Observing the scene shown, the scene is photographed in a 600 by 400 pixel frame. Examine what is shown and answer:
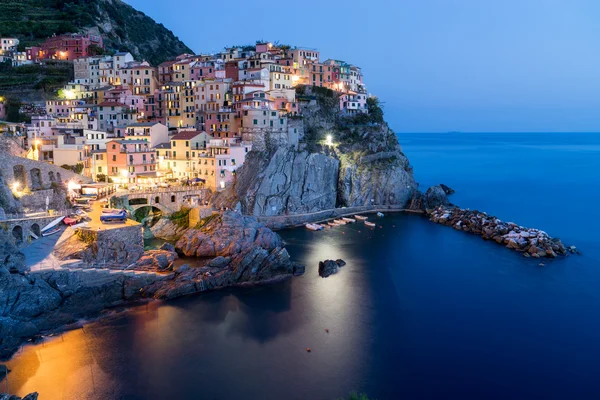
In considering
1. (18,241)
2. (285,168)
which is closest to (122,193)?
(18,241)

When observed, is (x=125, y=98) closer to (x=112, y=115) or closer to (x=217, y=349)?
(x=112, y=115)

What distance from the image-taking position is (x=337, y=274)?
31.3m

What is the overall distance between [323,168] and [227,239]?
16475mm

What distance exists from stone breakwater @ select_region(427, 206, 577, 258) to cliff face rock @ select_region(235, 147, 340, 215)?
35.9 ft

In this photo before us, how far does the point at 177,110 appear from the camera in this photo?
5119 centimetres

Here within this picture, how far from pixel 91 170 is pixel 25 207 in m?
8.69

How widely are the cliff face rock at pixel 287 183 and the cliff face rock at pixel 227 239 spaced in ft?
22.9

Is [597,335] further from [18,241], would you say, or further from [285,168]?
[18,241]

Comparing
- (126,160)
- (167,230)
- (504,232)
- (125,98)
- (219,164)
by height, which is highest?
(125,98)

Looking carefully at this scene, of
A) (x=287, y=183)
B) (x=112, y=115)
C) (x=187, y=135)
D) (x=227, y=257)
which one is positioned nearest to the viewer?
(x=227, y=257)

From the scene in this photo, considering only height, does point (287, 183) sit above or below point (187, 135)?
below

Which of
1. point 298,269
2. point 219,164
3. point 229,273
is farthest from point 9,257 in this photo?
point 219,164

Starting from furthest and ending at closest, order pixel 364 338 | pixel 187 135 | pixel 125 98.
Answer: pixel 125 98 < pixel 187 135 < pixel 364 338

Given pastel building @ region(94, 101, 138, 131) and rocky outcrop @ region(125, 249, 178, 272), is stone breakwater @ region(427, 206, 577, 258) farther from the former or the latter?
pastel building @ region(94, 101, 138, 131)
